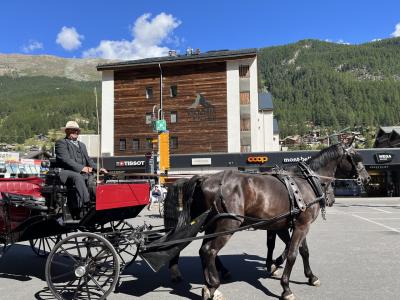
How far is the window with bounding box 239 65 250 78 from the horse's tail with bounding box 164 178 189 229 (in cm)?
3564

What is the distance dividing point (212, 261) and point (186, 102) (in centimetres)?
3694

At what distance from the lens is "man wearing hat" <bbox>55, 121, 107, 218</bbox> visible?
6691 mm

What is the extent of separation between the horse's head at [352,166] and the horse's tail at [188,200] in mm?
2768

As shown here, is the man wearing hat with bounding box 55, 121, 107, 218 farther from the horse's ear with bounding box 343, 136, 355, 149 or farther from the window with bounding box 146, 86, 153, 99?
the window with bounding box 146, 86, 153, 99

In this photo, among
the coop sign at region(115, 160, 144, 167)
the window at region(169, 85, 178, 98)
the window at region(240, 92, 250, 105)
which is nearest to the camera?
the coop sign at region(115, 160, 144, 167)

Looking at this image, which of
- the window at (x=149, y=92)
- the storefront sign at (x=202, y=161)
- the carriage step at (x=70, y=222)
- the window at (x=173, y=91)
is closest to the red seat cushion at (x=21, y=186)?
the carriage step at (x=70, y=222)

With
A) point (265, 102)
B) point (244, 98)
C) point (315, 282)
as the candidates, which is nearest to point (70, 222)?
point (315, 282)

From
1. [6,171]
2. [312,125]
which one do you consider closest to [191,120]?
[6,171]

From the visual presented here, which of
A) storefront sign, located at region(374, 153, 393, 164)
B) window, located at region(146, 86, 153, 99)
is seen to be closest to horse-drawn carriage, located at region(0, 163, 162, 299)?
storefront sign, located at region(374, 153, 393, 164)

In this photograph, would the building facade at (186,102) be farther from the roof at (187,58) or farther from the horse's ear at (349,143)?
the horse's ear at (349,143)

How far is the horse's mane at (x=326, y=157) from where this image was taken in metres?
7.36

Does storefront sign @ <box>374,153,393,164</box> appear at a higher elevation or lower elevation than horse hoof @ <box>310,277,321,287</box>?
higher

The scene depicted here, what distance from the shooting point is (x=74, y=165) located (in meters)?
6.80

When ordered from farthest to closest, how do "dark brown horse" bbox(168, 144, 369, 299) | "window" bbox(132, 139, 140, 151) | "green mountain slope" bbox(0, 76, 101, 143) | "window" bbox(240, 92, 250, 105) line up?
"green mountain slope" bbox(0, 76, 101, 143)
"window" bbox(132, 139, 140, 151)
"window" bbox(240, 92, 250, 105)
"dark brown horse" bbox(168, 144, 369, 299)
